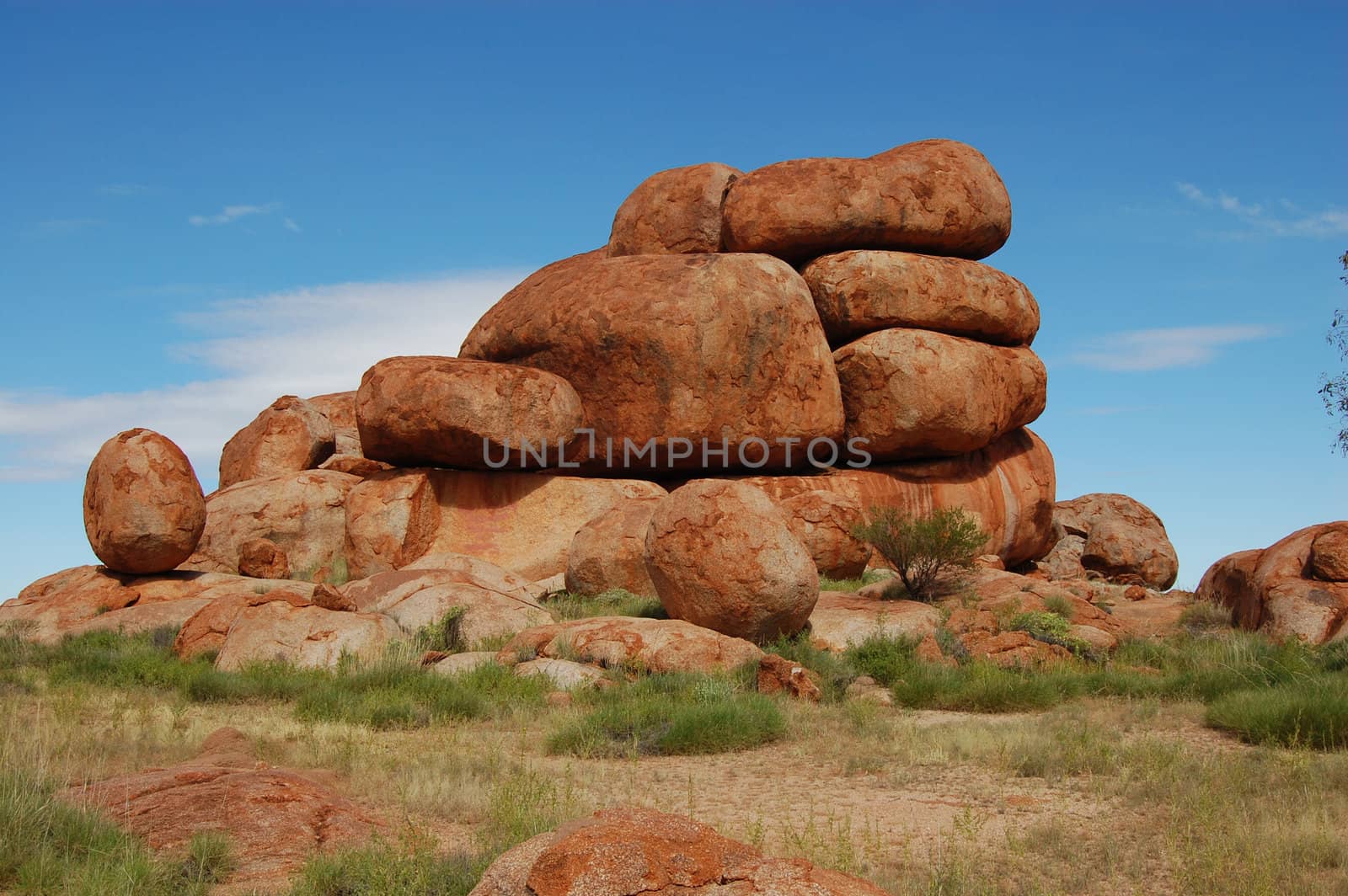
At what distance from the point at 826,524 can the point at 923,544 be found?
1.53 meters

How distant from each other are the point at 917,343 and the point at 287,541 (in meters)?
12.7

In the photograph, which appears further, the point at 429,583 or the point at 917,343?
the point at 917,343

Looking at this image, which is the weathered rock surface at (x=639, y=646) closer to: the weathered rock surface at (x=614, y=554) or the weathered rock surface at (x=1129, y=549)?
the weathered rock surface at (x=614, y=554)

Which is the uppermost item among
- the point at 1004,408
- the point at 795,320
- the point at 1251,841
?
the point at 795,320

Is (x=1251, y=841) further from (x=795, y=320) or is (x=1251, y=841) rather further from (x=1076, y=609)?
(x=795, y=320)

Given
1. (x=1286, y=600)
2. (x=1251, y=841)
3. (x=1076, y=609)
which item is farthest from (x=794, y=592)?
(x=1251, y=841)

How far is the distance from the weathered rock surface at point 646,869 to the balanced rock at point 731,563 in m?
8.84

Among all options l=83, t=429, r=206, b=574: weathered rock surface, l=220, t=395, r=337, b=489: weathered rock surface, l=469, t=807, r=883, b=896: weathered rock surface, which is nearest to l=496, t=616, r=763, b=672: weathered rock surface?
l=83, t=429, r=206, b=574: weathered rock surface

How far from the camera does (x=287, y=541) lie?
2153cm

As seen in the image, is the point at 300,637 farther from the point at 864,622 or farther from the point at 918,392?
the point at 918,392

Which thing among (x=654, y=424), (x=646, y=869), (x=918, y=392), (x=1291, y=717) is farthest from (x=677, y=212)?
(x=646, y=869)

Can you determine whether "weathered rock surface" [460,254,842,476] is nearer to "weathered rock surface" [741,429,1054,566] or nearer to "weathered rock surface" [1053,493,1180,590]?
"weathered rock surface" [741,429,1054,566]

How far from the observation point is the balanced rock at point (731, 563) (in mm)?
12672

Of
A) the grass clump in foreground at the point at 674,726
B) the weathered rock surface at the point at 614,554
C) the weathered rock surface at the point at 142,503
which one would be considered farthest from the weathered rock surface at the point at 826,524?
the weathered rock surface at the point at 142,503
